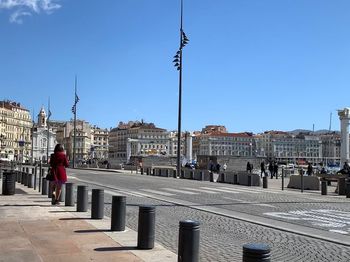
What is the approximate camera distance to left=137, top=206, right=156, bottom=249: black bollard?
877 centimetres

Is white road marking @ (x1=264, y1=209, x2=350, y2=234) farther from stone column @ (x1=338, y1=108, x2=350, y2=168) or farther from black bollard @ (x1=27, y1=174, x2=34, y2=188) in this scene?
stone column @ (x1=338, y1=108, x2=350, y2=168)

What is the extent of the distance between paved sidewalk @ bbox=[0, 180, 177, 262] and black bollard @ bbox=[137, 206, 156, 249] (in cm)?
16

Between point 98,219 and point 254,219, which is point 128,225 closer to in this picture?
point 98,219

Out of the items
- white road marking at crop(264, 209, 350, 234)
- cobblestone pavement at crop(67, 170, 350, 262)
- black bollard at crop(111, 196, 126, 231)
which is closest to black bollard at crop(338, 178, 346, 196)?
white road marking at crop(264, 209, 350, 234)

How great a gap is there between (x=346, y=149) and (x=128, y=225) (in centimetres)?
5481

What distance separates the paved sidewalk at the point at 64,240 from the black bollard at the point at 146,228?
0.54 ft

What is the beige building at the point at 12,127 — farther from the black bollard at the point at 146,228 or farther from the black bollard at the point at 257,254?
the black bollard at the point at 257,254

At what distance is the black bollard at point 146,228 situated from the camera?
8.77m

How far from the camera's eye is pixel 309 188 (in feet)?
96.3

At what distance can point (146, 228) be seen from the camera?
28.8ft

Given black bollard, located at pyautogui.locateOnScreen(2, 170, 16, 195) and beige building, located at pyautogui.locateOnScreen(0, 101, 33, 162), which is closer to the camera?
black bollard, located at pyautogui.locateOnScreen(2, 170, 16, 195)

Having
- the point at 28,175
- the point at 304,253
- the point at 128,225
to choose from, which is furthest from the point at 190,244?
the point at 28,175

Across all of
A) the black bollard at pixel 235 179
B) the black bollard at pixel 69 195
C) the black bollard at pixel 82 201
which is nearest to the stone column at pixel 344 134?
the black bollard at pixel 235 179

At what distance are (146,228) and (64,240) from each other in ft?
5.44
